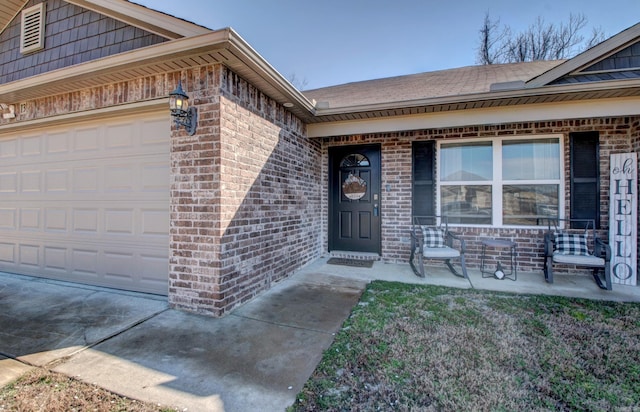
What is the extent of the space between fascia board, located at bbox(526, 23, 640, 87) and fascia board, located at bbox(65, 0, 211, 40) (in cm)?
441

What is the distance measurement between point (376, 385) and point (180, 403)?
1.27 m

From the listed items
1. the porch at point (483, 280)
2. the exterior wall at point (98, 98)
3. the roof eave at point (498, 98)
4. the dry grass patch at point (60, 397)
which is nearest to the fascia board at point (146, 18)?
the exterior wall at point (98, 98)

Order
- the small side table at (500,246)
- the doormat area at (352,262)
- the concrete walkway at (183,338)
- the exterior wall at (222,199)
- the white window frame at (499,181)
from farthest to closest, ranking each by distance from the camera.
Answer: the doormat area at (352,262) → the white window frame at (499,181) → the small side table at (500,246) → the exterior wall at (222,199) → the concrete walkway at (183,338)

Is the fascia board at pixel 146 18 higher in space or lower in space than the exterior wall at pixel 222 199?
higher

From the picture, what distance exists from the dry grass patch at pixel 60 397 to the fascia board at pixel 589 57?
18.1ft

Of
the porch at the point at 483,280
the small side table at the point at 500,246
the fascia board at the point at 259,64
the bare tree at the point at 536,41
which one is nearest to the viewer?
the fascia board at the point at 259,64

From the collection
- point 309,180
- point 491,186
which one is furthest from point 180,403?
point 491,186

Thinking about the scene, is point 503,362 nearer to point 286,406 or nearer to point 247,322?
point 286,406

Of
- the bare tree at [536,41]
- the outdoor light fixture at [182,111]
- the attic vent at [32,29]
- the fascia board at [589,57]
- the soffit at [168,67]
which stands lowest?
the outdoor light fixture at [182,111]

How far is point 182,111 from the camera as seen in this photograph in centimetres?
316

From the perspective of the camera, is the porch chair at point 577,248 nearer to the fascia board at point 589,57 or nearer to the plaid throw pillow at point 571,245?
the plaid throw pillow at point 571,245

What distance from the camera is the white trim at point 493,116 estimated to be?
415 cm

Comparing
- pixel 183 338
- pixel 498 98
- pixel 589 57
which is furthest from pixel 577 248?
pixel 183 338

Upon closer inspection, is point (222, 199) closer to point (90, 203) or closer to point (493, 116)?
point (90, 203)
